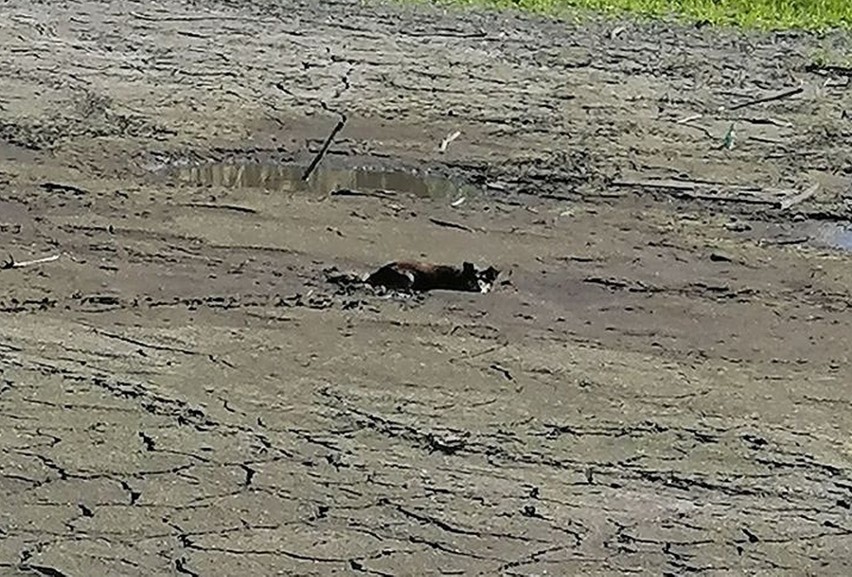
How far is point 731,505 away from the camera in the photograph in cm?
578

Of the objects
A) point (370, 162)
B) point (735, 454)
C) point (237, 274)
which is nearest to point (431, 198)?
point (370, 162)

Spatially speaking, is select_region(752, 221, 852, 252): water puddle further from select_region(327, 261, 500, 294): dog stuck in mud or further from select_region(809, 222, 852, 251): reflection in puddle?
select_region(327, 261, 500, 294): dog stuck in mud

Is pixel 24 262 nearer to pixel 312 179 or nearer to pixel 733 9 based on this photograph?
pixel 312 179

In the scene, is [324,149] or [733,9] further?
[733,9]

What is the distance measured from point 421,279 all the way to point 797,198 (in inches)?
98.0

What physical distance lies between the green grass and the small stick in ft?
12.2

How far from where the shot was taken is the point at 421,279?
779 cm

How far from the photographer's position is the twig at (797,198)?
9195 mm

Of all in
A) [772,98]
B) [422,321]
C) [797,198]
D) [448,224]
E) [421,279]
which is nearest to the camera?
[422,321]

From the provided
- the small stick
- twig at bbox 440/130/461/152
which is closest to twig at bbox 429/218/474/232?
the small stick

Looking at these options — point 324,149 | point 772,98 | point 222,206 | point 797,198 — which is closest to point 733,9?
point 772,98

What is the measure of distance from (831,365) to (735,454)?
1.10 metres

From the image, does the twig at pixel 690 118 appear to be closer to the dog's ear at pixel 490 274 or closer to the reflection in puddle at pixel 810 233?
the reflection in puddle at pixel 810 233

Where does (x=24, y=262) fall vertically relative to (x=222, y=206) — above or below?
below
